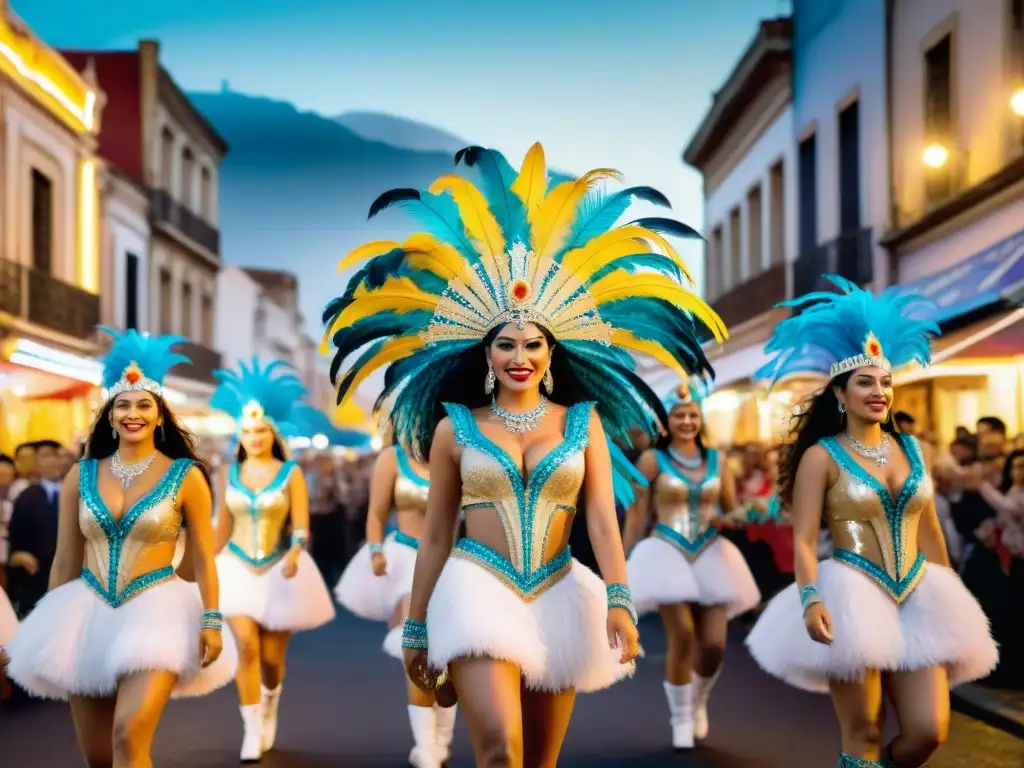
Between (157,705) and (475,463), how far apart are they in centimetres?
171

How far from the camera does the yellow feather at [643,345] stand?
6.10 m

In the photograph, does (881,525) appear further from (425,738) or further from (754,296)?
(754,296)

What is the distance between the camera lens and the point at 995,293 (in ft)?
45.1

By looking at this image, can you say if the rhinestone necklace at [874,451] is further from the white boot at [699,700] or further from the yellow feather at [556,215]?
the white boot at [699,700]

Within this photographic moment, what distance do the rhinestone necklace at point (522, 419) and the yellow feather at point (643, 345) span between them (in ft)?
1.57

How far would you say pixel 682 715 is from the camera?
29.9ft

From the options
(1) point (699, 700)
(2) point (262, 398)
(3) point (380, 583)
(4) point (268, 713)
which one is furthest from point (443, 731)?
(2) point (262, 398)

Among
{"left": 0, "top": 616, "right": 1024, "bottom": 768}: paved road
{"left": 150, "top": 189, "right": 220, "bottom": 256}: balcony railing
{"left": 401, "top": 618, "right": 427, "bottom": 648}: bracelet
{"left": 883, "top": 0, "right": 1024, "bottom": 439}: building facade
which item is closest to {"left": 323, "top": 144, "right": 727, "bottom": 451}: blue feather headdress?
{"left": 401, "top": 618, "right": 427, "bottom": 648}: bracelet

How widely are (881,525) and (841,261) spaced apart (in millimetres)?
18423

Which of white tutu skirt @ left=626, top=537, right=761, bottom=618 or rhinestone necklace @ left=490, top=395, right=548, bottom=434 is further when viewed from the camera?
white tutu skirt @ left=626, top=537, right=761, bottom=618

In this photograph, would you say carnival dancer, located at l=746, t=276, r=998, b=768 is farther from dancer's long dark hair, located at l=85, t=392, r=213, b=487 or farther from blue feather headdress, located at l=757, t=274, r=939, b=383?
dancer's long dark hair, located at l=85, t=392, r=213, b=487

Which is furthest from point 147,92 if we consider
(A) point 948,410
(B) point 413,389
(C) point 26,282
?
(B) point 413,389

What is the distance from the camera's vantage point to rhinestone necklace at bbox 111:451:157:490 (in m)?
6.55

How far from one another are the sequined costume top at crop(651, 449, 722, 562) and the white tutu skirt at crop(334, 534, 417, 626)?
5.49 ft
